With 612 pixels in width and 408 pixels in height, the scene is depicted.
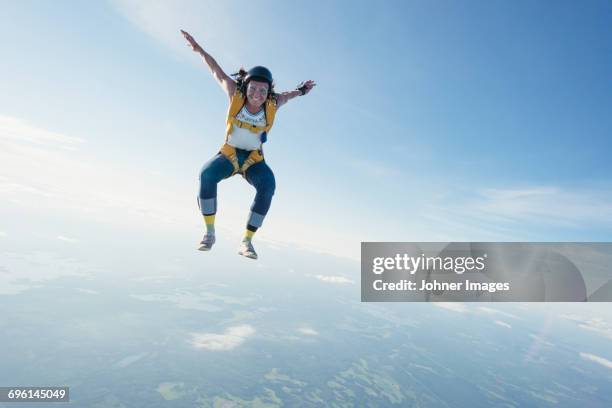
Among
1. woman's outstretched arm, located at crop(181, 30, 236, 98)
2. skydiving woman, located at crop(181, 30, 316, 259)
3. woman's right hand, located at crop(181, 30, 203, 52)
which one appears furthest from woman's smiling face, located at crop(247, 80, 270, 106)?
woman's right hand, located at crop(181, 30, 203, 52)

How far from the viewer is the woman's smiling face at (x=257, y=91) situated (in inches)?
198

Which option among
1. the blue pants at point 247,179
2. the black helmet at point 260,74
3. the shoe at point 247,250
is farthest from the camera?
the shoe at point 247,250

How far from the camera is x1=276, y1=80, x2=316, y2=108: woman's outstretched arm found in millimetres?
5656

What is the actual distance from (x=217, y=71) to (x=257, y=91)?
1016 mm

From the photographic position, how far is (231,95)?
5.27 meters

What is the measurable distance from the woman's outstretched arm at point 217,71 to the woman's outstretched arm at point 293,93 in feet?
2.89

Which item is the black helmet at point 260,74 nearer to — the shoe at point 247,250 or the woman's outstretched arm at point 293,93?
the woman's outstretched arm at point 293,93

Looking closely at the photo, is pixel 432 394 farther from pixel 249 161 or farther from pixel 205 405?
pixel 249 161

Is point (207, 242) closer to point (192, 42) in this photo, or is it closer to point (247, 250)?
point (247, 250)

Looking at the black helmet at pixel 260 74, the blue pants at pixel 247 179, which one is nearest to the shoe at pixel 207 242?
the blue pants at pixel 247 179

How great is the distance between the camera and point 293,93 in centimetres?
584

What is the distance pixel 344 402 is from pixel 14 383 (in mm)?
182528

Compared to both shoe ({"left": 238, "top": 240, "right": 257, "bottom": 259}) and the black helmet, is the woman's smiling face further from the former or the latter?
shoe ({"left": 238, "top": 240, "right": 257, "bottom": 259})

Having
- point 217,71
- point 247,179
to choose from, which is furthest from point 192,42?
point 247,179
